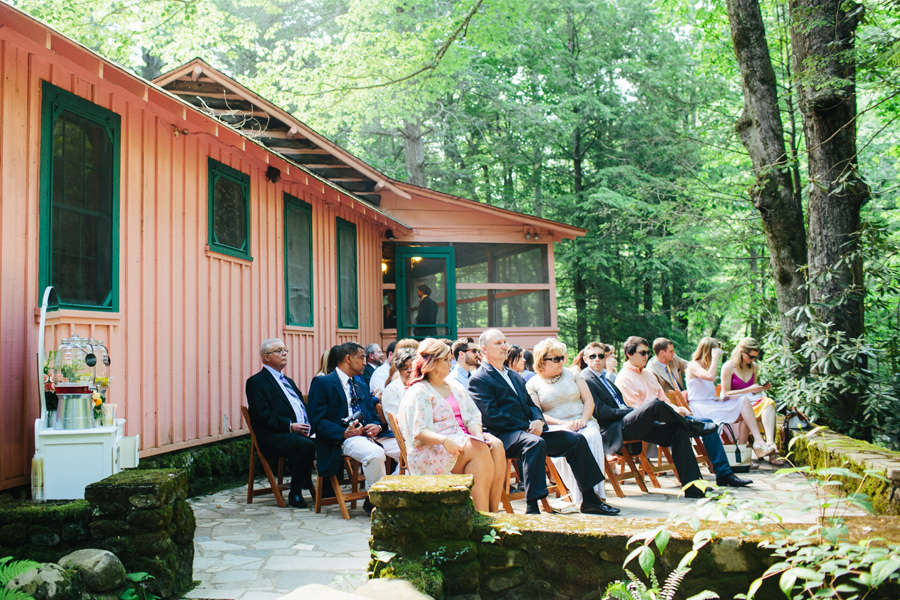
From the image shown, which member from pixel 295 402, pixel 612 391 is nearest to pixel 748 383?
pixel 612 391

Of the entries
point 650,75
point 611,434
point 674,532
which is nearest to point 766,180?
point 611,434

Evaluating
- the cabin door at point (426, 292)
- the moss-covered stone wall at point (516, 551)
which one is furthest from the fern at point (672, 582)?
the cabin door at point (426, 292)

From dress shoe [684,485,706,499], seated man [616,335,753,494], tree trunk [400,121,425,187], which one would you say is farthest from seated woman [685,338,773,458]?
tree trunk [400,121,425,187]

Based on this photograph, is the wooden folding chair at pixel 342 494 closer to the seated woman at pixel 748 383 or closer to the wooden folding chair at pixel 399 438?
the wooden folding chair at pixel 399 438

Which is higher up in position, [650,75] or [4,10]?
[650,75]

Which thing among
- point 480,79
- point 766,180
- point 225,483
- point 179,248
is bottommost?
point 225,483

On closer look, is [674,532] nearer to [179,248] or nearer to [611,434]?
[611,434]

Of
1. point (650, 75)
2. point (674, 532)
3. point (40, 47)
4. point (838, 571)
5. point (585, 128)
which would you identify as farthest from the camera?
point (585, 128)

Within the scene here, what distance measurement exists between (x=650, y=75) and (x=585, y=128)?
2.69m

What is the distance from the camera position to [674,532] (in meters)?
3.59

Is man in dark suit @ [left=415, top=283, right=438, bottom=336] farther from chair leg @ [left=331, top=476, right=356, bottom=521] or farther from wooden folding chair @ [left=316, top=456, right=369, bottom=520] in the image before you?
chair leg @ [left=331, top=476, right=356, bottom=521]

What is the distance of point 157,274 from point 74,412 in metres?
2.29

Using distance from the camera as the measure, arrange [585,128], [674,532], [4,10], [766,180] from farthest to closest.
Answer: [585,128] < [766,180] < [4,10] < [674,532]

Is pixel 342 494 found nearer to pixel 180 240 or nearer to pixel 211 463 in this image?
pixel 211 463
